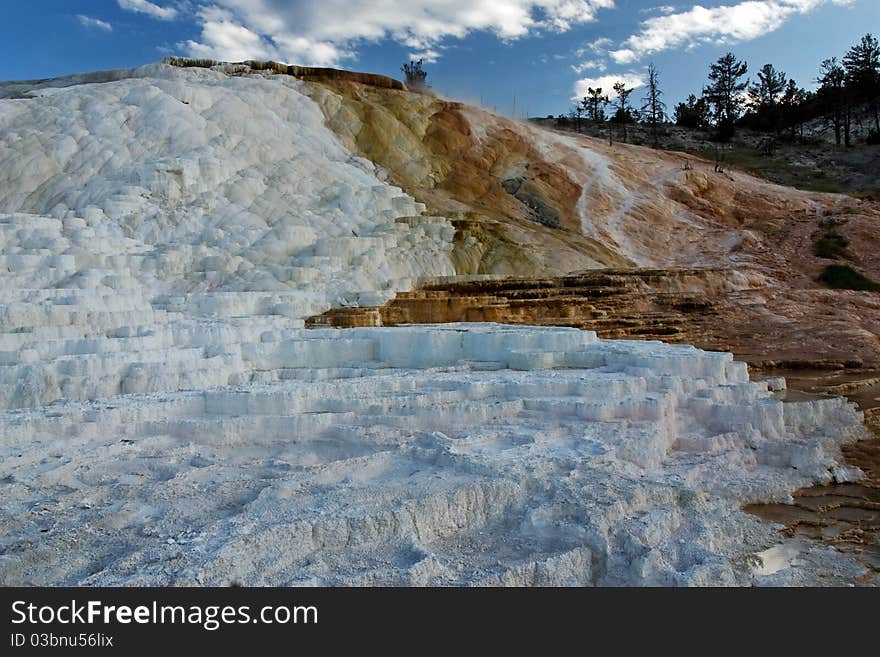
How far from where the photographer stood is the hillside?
3.21 m

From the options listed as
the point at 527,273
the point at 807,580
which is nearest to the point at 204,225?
the point at 527,273

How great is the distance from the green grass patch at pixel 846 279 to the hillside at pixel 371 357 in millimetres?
400

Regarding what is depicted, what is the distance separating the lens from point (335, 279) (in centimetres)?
1020

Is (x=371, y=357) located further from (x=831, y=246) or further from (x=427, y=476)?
(x=831, y=246)

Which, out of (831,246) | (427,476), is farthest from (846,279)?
(427,476)

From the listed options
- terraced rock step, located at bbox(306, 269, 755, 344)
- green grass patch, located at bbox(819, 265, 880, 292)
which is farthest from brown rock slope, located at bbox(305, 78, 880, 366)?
green grass patch, located at bbox(819, 265, 880, 292)

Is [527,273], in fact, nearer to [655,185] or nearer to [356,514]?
[655,185]

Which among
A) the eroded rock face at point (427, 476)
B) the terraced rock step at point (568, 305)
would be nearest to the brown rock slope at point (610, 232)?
the terraced rock step at point (568, 305)

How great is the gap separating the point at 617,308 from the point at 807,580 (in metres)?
7.33

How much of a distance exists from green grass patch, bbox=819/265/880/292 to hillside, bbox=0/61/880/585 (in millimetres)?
400

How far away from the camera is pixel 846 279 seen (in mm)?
13117

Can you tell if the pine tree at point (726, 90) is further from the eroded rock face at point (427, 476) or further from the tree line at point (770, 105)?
A: the eroded rock face at point (427, 476)

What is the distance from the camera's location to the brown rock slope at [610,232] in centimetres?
970

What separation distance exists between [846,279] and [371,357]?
34.3ft
